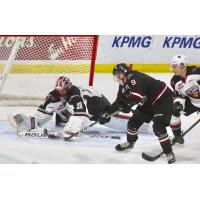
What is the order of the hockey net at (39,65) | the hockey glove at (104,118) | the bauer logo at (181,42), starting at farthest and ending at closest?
the hockey glove at (104,118) → the hockey net at (39,65) → the bauer logo at (181,42)

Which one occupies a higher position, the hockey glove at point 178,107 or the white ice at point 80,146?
the hockey glove at point 178,107

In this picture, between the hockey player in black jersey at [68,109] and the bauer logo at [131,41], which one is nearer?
the bauer logo at [131,41]

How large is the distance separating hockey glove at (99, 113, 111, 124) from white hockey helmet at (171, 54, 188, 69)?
0.55m

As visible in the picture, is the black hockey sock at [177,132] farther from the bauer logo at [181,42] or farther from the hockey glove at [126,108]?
the bauer logo at [181,42]

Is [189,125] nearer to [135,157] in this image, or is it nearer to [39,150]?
[135,157]

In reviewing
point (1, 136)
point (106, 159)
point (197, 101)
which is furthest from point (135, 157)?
point (1, 136)

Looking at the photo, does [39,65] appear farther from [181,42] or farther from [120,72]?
[181,42]

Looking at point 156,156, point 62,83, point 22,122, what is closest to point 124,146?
point 156,156

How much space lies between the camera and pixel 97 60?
361 centimetres

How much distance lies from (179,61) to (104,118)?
622mm

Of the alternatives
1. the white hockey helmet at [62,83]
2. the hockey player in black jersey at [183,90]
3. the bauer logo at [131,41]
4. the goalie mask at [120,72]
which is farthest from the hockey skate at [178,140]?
the white hockey helmet at [62,83]

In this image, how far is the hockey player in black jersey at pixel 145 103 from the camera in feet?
11.6

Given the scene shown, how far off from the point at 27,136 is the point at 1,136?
16cm

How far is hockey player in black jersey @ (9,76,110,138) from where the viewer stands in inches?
145
